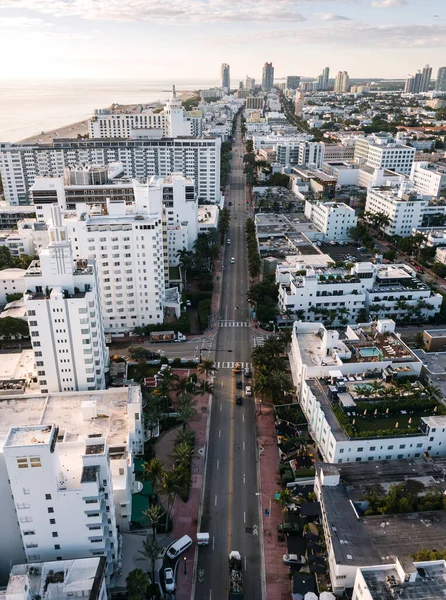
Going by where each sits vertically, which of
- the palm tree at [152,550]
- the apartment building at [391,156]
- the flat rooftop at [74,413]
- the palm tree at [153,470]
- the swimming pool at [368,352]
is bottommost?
the palm tree at [152,550]

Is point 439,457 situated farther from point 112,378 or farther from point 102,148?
point 102,148

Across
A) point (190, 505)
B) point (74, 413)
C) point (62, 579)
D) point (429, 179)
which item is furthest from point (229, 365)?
point (429, 179)

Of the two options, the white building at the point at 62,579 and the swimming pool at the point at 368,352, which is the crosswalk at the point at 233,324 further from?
the white building at the point at 62,579

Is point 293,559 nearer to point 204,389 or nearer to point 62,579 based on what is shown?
point 62,579

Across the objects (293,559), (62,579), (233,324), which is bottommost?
(293,559)

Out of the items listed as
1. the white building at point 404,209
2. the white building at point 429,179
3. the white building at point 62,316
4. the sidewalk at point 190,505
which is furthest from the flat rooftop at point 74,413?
the white building at point 429,179

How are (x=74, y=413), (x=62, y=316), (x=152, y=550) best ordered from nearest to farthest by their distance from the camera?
(x=152, y=550) → (x=74, y=413) → (x=62, y=316)
